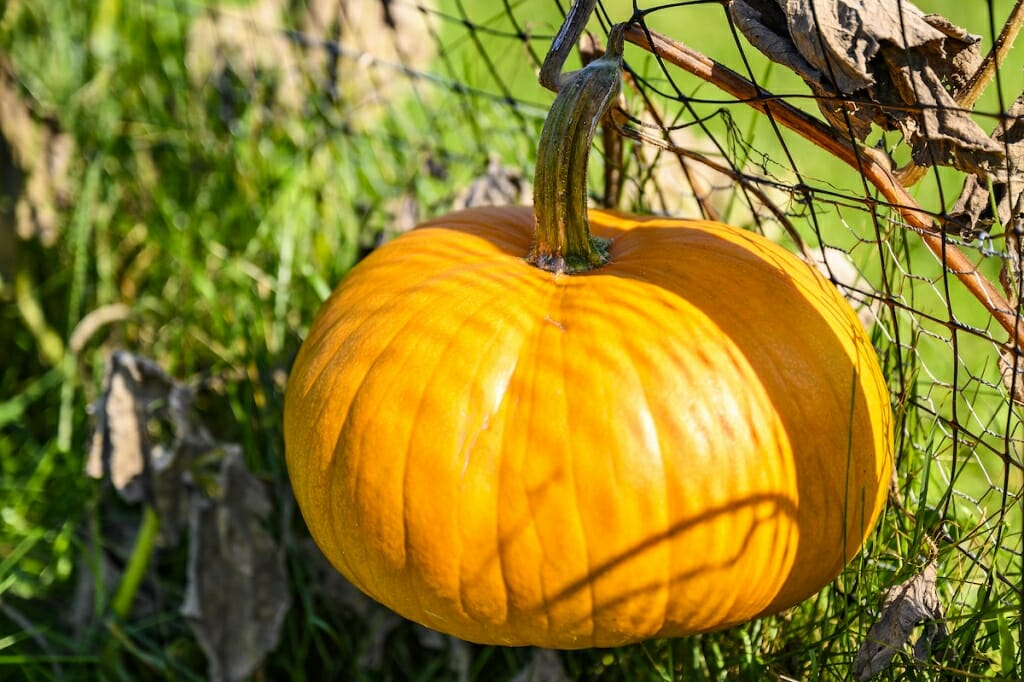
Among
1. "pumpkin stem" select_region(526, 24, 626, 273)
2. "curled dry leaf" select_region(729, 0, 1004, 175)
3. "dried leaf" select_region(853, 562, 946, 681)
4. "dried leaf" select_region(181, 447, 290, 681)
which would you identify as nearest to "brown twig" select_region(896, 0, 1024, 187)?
"curled dry leaf" select_region(729, 0, 1004, 175)

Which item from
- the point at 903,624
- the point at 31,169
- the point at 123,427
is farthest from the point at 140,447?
the point at 903,624

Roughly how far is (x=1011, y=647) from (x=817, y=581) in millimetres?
264

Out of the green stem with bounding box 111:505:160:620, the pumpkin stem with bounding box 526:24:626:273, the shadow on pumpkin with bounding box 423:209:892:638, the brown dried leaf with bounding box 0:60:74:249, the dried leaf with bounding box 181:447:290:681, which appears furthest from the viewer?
the brown dried leaf with bounding box 0:60:74:249

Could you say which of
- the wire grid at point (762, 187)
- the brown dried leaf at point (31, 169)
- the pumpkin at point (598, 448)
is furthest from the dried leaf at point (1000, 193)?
the brown dried leaf at point (31, 169)

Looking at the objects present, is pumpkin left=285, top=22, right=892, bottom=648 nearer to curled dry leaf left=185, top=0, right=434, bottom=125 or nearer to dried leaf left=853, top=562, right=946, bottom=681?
dried leaf left=853, top=562, right=946, bottom=681

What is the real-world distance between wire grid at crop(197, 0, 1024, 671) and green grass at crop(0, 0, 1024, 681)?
0.7 inches

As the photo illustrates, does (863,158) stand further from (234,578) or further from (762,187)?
(234,578)

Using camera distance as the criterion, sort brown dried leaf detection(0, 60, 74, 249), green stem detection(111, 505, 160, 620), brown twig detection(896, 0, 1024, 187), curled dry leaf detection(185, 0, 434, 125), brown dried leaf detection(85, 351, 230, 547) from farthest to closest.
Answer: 1. curled dry leaf detection(185, 0, 434, 125)
2. brown dried leaf detection(0, 60, 74, 249)
3. brown dried leaf detection(85, 351, 230, 547)
4. green stem detection(111, 505, 160, 620)
5. brown twig detection(896, 0, 1024, 187)

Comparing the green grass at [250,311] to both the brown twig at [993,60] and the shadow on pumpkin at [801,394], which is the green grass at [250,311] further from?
the brown twig at [993,60]

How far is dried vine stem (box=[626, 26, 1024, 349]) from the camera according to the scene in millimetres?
1373

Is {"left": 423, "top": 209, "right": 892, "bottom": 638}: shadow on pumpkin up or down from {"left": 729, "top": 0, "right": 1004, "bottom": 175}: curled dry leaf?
down

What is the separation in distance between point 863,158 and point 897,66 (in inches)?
6.0

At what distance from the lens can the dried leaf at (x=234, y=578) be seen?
76.6 inches

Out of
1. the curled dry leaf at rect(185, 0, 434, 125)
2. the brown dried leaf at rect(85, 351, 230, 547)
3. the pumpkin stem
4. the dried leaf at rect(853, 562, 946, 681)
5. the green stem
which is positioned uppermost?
the curled dry leaf at rect(185, 0, 434, 125)
